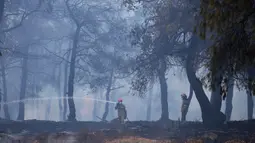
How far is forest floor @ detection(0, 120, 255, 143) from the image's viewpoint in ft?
41.8

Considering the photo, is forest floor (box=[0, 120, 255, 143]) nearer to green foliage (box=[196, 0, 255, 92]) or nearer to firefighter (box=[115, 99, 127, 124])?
firefighter (box=[115, 99, 127, 124])

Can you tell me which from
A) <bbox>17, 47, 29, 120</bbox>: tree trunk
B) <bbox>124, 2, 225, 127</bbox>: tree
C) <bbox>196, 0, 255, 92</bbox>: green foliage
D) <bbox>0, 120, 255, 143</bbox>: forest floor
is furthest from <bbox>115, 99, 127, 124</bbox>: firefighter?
<bbox>17, 47, 29, 120</bbox>: tree trunk

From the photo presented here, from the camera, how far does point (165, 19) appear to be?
62.1ft

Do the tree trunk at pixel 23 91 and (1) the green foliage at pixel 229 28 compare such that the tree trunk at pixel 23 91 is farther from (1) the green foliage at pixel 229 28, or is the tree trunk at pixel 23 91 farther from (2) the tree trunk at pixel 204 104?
(1) the green foliage at pixel 229 28

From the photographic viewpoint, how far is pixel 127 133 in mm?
16422

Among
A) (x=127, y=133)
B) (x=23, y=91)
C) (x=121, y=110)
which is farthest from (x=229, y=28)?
(x=23, y=91)

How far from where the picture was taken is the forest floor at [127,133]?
12.7 meters

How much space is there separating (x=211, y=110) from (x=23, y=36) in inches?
975

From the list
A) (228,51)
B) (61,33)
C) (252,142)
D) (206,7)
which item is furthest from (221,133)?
(61,33)

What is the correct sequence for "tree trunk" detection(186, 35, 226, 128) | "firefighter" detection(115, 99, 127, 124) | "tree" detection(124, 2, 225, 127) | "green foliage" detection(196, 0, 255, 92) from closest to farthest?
"green foliage" detection(196, 0, 255, 92) → "tree trunk" detection(186, 35, 226, 128) → "tree" detection(124, 2, 225, 127) → "firefighter" detection(115, 99, 127, 124)

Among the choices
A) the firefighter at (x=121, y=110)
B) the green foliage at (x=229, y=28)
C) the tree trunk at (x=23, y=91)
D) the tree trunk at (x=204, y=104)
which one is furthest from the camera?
the tree trunk at (x=23, y=91)

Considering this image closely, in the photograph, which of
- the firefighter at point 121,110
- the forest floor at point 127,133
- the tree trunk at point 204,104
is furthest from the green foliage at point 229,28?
the firefighter at point 121,110

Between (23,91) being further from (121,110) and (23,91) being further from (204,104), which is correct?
(204,104)

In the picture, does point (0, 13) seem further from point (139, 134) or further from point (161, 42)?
point (139, 134)
